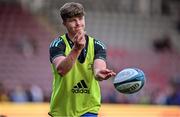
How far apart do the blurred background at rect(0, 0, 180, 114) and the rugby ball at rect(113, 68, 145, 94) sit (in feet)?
44.5

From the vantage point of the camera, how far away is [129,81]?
6.34 m

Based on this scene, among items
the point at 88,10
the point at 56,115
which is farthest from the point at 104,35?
the point at 56,115

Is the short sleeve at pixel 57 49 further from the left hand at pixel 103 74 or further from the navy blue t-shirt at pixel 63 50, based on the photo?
the left hand at pixel 103 74

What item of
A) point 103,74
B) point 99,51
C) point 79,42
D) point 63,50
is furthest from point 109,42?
point 79,42

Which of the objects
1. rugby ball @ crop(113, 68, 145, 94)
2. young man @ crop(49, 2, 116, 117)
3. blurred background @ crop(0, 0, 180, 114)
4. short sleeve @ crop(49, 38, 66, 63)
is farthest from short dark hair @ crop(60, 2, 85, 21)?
blurred background @ crop(0, 0, 180, 114)

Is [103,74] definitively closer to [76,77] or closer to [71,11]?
[76,77]

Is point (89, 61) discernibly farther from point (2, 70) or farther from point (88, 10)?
point (88, 10)

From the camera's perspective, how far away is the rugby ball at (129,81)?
6.34 meters

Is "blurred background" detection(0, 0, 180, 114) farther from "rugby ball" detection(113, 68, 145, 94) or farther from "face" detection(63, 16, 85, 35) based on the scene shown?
"face" detection(63, 16, 85, 35)

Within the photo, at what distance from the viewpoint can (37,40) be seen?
23812 millimetres

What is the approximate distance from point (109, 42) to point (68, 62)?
19904 mm

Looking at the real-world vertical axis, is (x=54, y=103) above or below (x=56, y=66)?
below

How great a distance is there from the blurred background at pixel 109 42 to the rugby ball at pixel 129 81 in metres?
13.6

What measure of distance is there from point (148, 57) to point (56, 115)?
19078 mm
